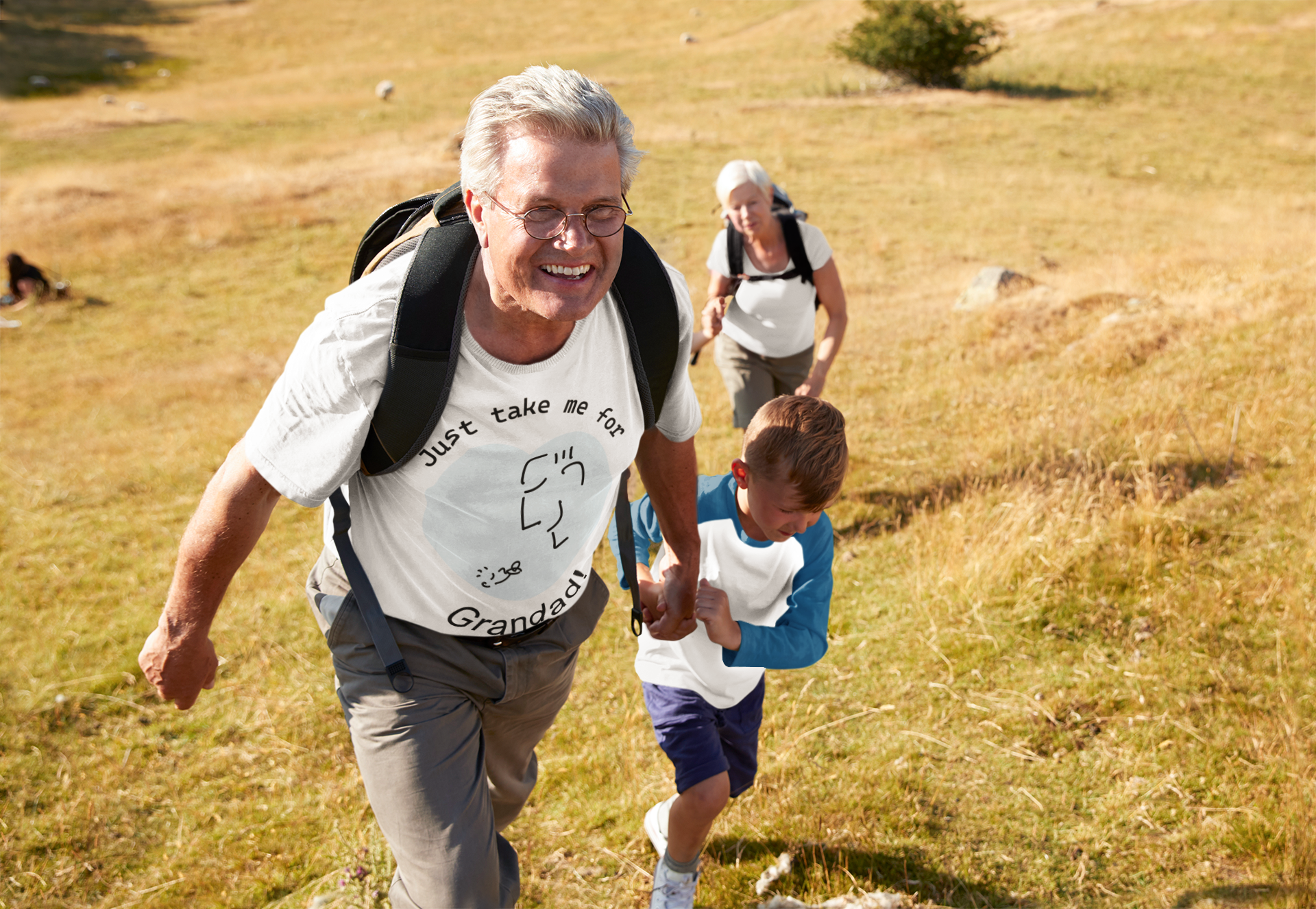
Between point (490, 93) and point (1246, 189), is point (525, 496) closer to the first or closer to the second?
point (490, 93)

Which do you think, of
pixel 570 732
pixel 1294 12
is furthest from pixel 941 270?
pixel 1294 12

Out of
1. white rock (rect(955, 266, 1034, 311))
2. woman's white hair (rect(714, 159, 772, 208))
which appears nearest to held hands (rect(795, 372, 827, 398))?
woman's white hair (rect(714, 159, 772, 208))

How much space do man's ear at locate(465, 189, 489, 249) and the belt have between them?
111 centimetres

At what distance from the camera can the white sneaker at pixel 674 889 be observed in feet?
10.1

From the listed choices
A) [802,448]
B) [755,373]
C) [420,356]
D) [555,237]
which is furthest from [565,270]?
[755,373]

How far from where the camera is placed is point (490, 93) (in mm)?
2145

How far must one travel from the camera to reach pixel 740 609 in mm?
3096

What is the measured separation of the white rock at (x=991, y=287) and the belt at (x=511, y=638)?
32.8 feet

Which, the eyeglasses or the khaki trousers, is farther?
the khaki trousers

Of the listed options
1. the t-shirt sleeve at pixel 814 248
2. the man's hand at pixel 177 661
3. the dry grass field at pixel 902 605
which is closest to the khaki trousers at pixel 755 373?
the t-shirt sleeve at pixel 814 248

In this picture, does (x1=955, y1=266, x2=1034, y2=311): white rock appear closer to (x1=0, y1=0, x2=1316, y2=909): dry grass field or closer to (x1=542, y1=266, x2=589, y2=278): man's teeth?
(x1=0, y1=0, x2=1316, y2=909): dry grass field

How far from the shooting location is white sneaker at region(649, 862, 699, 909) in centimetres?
308

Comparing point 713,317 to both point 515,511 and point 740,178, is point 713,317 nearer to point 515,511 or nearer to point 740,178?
point 740,178

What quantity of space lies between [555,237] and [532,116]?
0.28 metres
